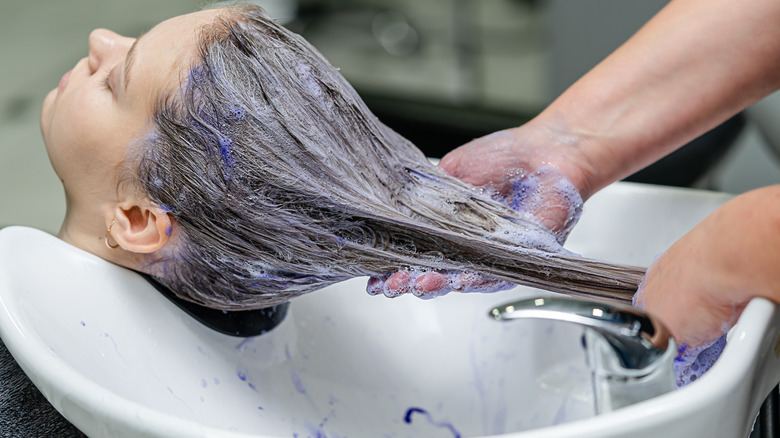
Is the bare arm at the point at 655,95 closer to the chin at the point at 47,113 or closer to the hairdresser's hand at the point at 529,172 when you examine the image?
the hairdresser's hand at the point at 529,172

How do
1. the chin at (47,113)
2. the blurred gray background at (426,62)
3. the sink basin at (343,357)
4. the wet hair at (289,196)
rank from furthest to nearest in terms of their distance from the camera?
the blurred gray background at (426,62)
the chin at (47,113)
the wet hair at (289,196)
the sink basin at (343,357)

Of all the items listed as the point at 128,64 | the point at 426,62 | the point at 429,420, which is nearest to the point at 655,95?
the point at 429,420

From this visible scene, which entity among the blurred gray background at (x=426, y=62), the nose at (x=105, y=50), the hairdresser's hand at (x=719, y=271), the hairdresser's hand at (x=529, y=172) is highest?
the nose at (x=105, y=50)

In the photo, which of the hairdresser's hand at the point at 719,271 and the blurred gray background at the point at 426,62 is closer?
the hairdresser's hand at the point at 719,271

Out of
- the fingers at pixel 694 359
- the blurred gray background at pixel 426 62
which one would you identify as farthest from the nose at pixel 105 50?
the blurred gray background at pixel 426 62

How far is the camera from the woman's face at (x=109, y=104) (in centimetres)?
62

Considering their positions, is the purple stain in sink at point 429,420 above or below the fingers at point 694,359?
below

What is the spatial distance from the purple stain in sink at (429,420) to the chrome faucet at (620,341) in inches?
8.0

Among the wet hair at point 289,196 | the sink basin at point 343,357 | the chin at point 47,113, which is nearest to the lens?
the sink basin at point 343,357

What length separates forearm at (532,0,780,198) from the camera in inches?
29.3

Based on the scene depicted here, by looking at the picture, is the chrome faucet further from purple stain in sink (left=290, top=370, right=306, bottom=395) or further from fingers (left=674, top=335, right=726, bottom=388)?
purple stain in sink (left=290, top=370, right=306, bottom=395)

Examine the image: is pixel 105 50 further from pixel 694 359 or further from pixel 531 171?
pixel 694 359

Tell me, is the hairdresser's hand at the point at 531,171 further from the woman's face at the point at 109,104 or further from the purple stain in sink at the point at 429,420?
the woman's face at the point at 109,104

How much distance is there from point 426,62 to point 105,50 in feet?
6.54
